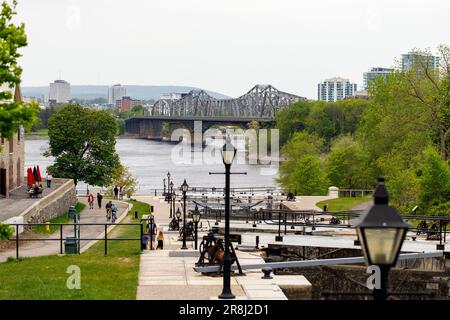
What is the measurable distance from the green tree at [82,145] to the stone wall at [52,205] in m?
9.83

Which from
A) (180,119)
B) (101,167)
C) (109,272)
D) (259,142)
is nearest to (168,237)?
(109,272)

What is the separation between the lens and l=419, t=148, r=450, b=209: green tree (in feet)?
138

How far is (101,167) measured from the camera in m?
72.2

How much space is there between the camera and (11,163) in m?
53.8

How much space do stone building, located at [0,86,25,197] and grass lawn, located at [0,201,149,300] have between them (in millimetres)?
22582

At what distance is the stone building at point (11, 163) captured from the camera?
162 ft

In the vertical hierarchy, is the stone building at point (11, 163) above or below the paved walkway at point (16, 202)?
above

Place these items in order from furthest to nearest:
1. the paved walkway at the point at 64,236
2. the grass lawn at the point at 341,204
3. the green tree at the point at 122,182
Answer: the green tree at the point at 122,182 < the grass lawn at the point at 341,204 < the paved walkway at the point at 64,236

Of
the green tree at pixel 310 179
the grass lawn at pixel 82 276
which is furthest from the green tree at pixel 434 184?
the green tree at pixel 310 179

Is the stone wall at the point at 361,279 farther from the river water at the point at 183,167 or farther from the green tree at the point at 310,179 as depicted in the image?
the river water at the point at 183,167

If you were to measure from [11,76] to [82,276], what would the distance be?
242 inches

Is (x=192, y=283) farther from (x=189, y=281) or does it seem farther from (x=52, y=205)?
(x=52, y=205)

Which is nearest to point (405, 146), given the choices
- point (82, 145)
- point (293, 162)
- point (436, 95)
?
point (436, 95)
